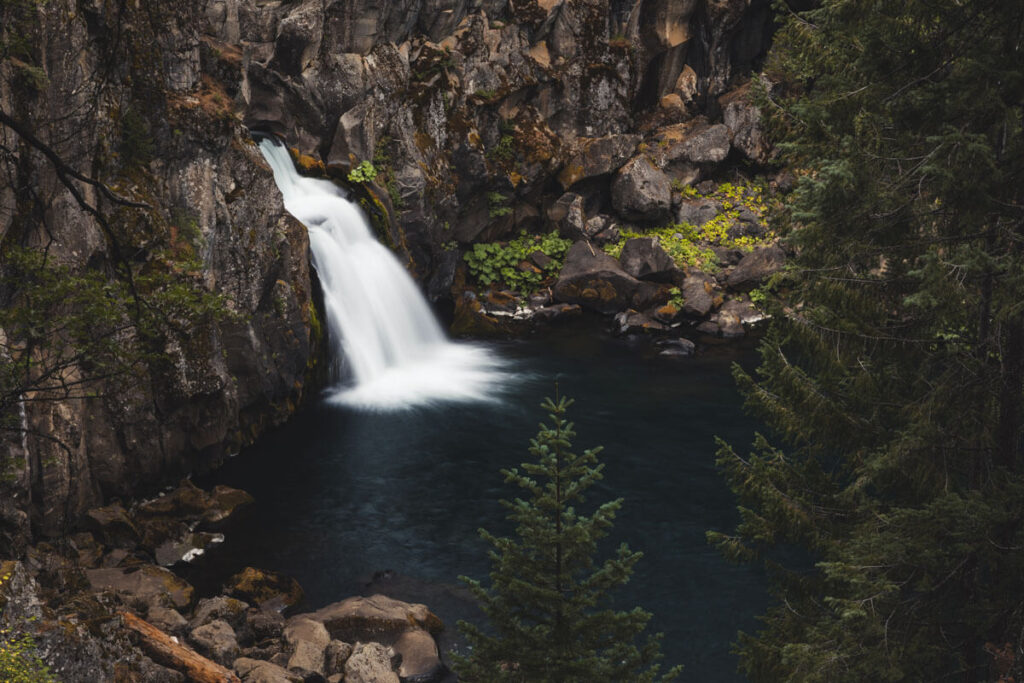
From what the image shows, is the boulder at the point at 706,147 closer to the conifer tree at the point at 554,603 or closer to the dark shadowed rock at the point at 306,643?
the dark shadowed rock at the point at 306,643

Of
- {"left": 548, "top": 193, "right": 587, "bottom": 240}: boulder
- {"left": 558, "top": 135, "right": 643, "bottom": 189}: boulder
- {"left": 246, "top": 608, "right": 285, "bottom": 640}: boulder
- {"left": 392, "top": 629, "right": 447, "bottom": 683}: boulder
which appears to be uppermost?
{"left": 558, "top": 135, "right": 643, "bottom": 189}: boulder

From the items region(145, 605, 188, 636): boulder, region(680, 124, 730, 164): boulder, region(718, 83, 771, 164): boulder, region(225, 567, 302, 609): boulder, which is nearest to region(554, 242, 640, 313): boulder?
region(680, 124, 730, 164): boulder

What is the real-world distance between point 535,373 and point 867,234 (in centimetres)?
1819

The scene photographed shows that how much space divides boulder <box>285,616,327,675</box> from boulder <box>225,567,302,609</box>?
91 centimetres

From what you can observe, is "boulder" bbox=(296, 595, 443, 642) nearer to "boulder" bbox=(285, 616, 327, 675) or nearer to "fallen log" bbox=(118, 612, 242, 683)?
"boulder" bbox=(285, 616, 327, 675)

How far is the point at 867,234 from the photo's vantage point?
812 centimetres

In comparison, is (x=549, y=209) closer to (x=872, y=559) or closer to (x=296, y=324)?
(x=296, y=324)

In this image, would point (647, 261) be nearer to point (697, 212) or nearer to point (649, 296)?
point (649, 296)

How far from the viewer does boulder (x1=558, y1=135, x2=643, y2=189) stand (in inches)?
1326

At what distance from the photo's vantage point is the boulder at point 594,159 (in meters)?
33.7

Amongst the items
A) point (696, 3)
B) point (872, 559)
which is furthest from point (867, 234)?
point (696, 3)

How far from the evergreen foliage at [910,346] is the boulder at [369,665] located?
5.13 m

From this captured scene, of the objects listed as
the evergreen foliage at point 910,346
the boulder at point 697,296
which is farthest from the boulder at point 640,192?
the evergreen foliage at point 910,346

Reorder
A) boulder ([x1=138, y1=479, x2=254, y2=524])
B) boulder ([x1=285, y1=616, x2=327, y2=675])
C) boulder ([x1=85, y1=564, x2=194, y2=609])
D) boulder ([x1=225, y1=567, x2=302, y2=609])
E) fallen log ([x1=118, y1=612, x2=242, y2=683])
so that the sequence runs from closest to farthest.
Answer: fallen log ([x1=118, y1=612, x2=242, y2=683])
boulder ([x1=285, y1=616, x2=327, y2=675])
boulder ([x1=85, y1=564, x2=194, y2=609])
boulder ([x1=225, y1=567, x2=302, y2=609])
boulder ([x1=138, y1=479, x2=254, y2=524])
